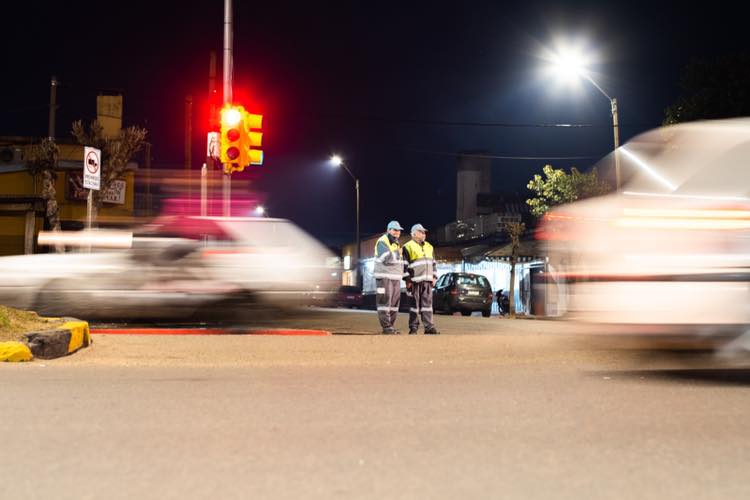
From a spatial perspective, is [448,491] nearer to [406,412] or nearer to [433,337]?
[406,412]

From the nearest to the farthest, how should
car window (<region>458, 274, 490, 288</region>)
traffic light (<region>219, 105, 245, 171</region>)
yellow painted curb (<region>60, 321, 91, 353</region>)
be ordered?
yellow painted curb (<region>60, 321, 91, 353</region>), traffic light (<region>219, 105, 245, 171</region>), car window (<region>458, 274, 490, 288</region>)

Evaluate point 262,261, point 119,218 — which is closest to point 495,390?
point 262,261

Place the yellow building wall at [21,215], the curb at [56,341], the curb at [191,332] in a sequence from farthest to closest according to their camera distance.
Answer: the yellow building wall at [21,215] → the curb at [191,332] → the curb at [56,341]

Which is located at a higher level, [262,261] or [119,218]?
[119,218]

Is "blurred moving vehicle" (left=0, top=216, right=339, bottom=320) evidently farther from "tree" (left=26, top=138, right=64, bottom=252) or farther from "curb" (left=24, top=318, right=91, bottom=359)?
"tree" (left=26, top=138, right=64, bottom=252)

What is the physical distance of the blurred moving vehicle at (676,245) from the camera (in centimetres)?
658

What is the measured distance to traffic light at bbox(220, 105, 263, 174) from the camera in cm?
1541

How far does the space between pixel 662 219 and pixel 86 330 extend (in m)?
6.65

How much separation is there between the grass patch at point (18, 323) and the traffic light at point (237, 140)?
531cm

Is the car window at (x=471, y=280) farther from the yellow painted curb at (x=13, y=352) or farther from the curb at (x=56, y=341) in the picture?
the yellow painted curb at (x=13, y=352)

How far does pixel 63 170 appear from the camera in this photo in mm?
37781

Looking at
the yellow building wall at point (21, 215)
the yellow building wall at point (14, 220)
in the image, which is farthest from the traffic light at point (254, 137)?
the yellow building wall at point (14, 220)

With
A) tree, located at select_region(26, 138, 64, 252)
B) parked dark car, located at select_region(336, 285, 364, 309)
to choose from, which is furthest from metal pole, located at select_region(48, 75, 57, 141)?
parked dark car, located at select_region(336, 285, 364, 309)

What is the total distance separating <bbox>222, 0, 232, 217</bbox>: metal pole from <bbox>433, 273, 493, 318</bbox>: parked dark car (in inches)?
501
